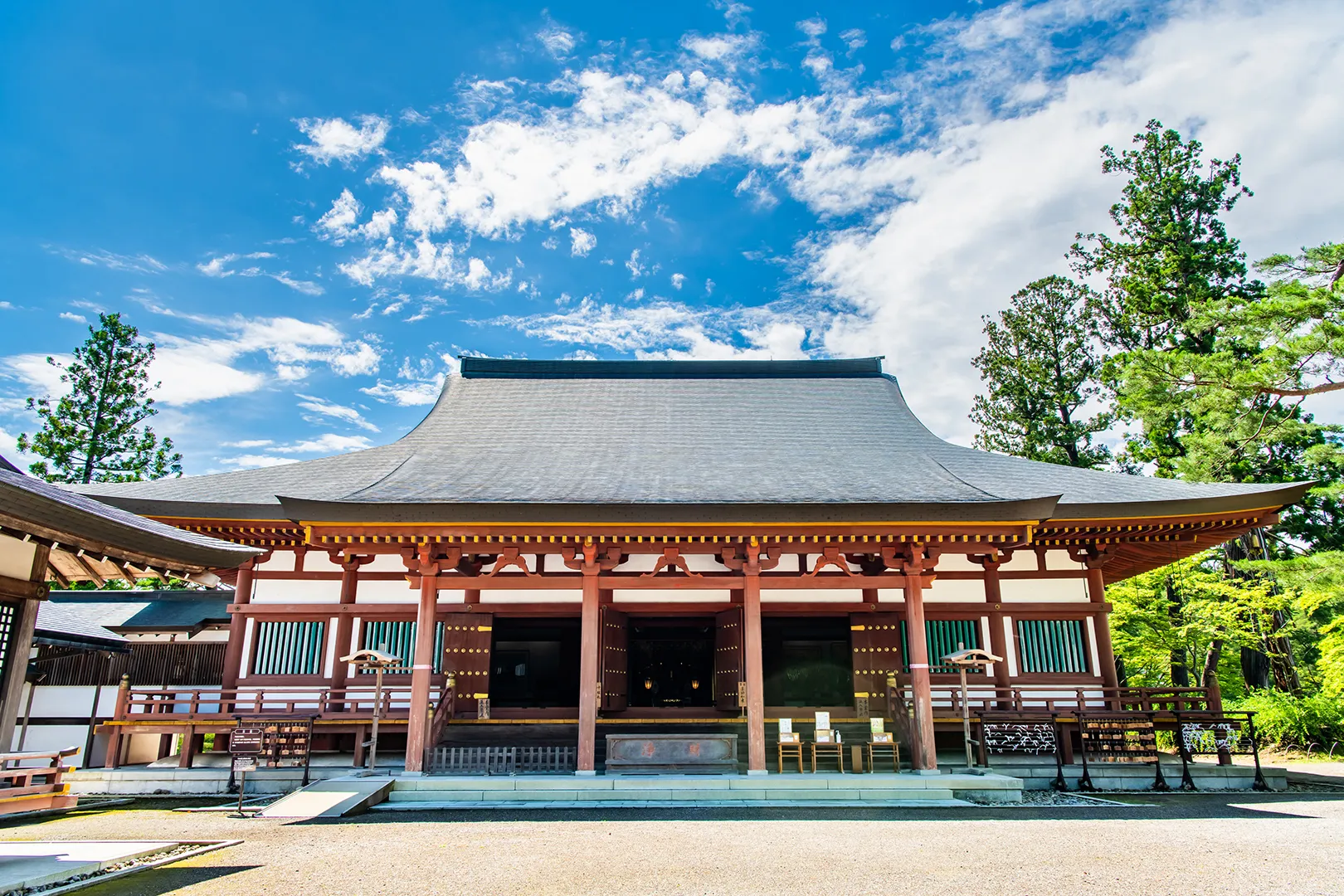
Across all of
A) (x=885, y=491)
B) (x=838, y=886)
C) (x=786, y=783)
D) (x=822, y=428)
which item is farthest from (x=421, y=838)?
(x=822, y=428)

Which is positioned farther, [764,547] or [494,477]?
[494,477]

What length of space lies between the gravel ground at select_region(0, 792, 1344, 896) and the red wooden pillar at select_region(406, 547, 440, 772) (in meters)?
1.75

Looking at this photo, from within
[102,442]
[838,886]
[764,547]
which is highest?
[102,442]

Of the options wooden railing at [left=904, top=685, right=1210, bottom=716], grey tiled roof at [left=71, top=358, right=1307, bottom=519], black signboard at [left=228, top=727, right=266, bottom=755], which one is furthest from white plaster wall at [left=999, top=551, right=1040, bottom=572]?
black signboard at [left=228, top=727, right=266, bottom=755]

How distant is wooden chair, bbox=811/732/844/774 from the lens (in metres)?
11.5

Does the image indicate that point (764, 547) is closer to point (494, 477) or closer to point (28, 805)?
point (494, 477)

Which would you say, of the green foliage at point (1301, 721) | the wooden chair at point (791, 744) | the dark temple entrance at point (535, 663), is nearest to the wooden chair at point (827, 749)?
the wooden chair at point (791, 744)

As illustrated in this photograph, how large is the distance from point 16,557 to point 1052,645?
1423cm

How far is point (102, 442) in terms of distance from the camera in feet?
98.5

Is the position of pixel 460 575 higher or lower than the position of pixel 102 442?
lower

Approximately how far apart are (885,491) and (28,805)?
10164 millimetres

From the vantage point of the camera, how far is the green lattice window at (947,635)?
14102mm

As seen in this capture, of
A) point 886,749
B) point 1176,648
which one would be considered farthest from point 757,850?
point 1176,648

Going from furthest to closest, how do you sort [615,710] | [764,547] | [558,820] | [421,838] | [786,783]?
[615,710] < [764,547] < [786,783] < [558,820] < [421,838]
